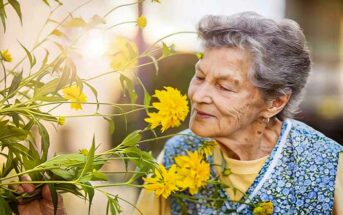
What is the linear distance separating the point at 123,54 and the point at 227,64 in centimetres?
51

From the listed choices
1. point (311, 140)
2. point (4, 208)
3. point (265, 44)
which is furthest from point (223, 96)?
point (4, 208)

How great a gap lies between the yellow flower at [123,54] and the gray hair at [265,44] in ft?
1.67

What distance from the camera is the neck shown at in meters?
1.68

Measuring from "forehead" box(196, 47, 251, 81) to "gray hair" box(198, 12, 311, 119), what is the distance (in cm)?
1

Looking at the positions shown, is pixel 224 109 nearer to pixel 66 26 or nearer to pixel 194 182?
pixel 194 182

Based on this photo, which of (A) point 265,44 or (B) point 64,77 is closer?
(B) point 64,77

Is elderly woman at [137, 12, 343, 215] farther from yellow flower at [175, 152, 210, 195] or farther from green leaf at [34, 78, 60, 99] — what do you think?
green leaf at [34, 78, 60, 99]

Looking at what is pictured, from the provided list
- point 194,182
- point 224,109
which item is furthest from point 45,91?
point 224,109

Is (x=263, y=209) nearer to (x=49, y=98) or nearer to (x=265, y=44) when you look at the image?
(x=265, y=44)

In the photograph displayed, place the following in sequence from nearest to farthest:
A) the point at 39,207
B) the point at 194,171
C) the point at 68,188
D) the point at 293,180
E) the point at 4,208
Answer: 1. the point at 4,208
2. the point at 68,188
3. the point at 39,207
4. the point at 194,171
5. the point at 293,180

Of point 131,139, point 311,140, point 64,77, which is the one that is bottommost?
point 311,140

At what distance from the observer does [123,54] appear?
1127 mm

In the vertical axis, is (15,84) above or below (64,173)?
above

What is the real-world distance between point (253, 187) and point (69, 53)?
0.83 metres
